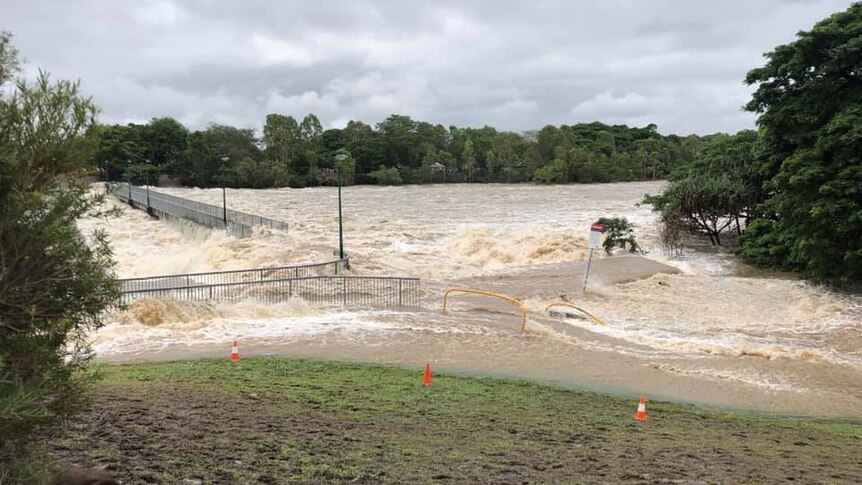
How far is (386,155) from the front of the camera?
124 m

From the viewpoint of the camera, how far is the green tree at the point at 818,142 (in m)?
23.1

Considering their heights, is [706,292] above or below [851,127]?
below

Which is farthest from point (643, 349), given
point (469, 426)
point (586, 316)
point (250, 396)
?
point (250, 396)

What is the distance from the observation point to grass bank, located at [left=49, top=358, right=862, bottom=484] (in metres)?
6.22

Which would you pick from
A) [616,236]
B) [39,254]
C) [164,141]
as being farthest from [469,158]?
[39,254]

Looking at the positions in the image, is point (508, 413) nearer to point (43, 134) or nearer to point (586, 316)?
point (43, 134)

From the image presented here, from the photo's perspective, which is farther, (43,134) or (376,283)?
(376,283)

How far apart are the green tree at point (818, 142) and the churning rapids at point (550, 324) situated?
6.04ft

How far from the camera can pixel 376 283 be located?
83.4 ft

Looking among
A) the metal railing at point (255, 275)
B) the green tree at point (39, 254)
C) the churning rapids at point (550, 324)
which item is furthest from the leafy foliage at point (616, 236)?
the green tree at point (39, 254)

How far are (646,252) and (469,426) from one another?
96.8ft

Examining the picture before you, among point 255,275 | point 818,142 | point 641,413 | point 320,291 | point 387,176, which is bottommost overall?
point 320,291

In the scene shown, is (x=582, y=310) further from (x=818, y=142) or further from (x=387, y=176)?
(x=387, y=176)

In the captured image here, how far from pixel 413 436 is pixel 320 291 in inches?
635
